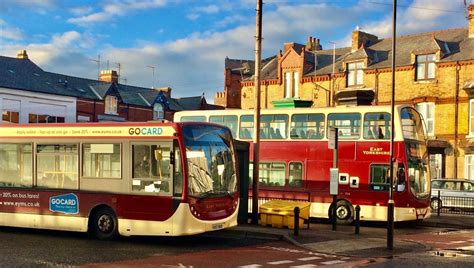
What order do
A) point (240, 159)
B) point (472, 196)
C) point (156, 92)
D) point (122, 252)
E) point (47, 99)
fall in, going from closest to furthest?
point (122, 252), point (240, 159), point (472, 196), point (47, 99), point (156, 92)

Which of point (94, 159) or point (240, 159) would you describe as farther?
point (240, 159)

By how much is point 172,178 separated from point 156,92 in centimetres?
4786

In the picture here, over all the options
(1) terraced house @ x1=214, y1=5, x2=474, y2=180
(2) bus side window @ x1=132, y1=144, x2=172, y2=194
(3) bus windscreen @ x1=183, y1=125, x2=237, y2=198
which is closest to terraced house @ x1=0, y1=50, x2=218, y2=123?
(1) terraced house @ x1=214, y1=5, x2=474, y2=180

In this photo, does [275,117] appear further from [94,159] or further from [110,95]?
[110,95]

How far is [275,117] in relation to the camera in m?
23.0

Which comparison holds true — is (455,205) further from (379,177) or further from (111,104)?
(111,104)

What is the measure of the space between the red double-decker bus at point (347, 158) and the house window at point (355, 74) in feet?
66.9

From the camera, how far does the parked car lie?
28609 millimetres

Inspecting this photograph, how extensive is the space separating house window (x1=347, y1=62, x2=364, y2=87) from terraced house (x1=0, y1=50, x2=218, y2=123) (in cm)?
2141

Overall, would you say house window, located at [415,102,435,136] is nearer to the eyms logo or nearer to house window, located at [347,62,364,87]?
house window, located at [347,62,364,87]

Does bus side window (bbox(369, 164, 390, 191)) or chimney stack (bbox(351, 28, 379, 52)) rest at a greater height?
chimney stack (bbox(351, 28, 379, 52))

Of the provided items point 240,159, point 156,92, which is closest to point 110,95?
point 156,92

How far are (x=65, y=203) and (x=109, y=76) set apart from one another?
45265mm

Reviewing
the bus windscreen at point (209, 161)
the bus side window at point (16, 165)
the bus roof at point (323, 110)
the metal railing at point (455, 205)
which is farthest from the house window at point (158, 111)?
the bus windscreen at point (209, 161)
